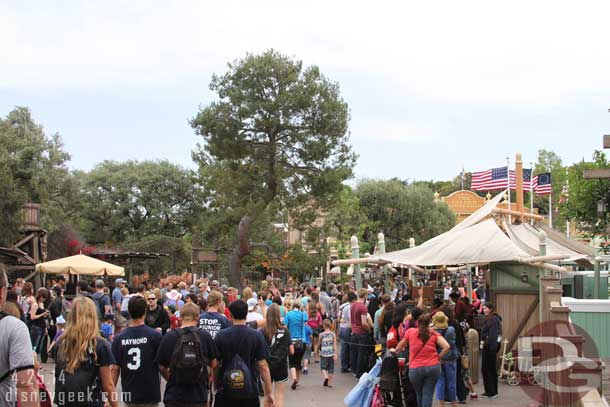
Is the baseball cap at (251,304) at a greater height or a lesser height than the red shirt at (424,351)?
greater

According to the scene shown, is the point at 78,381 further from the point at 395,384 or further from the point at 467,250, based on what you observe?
the point at 467,250

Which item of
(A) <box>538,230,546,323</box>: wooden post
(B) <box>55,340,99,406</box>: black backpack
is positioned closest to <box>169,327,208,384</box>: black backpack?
(B) <box>55,340,99,406</box>: black backpack

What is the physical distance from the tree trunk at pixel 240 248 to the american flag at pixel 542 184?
1604cm

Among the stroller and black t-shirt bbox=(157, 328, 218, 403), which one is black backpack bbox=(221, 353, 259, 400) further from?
the stroller

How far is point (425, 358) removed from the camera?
1059 cm

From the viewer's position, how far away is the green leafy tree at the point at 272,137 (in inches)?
1459

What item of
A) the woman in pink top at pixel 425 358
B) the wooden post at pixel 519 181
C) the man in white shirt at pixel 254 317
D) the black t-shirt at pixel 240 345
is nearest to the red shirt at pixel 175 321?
the man in white shirt at pixel 254 317

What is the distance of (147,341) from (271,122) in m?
29.5

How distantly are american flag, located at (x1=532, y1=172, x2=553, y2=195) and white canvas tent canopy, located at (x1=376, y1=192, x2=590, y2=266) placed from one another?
25.4 metres

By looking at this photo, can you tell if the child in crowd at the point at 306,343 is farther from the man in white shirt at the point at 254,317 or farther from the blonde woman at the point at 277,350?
the blonde woman at the point at 277,350

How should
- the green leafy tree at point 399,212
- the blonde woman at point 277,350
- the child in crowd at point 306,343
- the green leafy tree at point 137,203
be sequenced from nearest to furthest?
the blonde woman at point 277,350 < the child in crowd at point 306,343 < the green leafy tree at point 137,203 < the green leafy tree at point 399,212

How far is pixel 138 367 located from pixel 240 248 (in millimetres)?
31054

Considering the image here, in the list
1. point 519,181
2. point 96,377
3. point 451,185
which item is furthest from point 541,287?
point 451,185

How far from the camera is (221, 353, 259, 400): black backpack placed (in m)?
7.63
